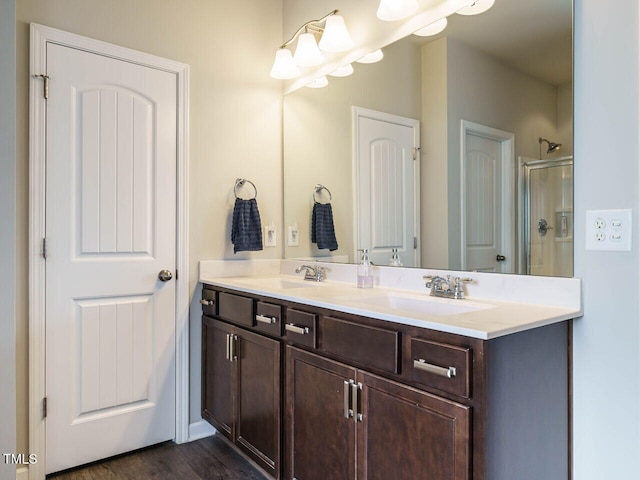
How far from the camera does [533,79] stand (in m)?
1.48

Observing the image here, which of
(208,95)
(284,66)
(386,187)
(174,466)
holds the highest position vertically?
(284,66)

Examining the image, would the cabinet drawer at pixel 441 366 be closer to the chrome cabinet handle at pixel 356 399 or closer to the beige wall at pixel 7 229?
the chrome cabinet handle at pixel 356 399

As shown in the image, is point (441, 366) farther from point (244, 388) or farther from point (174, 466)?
point (174, 466)

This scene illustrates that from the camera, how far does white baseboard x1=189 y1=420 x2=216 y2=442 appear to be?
2.29 m

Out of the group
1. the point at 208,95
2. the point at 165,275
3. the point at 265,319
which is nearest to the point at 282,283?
the point at 265,319

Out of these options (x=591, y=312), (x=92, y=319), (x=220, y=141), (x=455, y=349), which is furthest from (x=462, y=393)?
(x=220, y=141)

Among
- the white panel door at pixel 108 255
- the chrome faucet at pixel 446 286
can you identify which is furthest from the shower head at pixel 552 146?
the white panel door at pixel 108 255

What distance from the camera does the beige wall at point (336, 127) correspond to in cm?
194

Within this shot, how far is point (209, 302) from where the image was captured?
2248 millimetres

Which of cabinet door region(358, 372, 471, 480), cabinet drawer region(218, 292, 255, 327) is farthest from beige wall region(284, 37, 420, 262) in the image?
cabinet door region(358, 372, 471, 480)

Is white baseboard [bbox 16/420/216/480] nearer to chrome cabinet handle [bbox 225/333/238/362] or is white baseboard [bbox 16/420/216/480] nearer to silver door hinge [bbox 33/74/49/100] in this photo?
chrome cabinet handle [bbox 225/333/238/362]

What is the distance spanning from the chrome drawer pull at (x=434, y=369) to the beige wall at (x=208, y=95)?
58.3 inches

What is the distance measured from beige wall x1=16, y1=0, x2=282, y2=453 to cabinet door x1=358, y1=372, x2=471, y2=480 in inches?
50.9

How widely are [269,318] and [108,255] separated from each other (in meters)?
0.89
